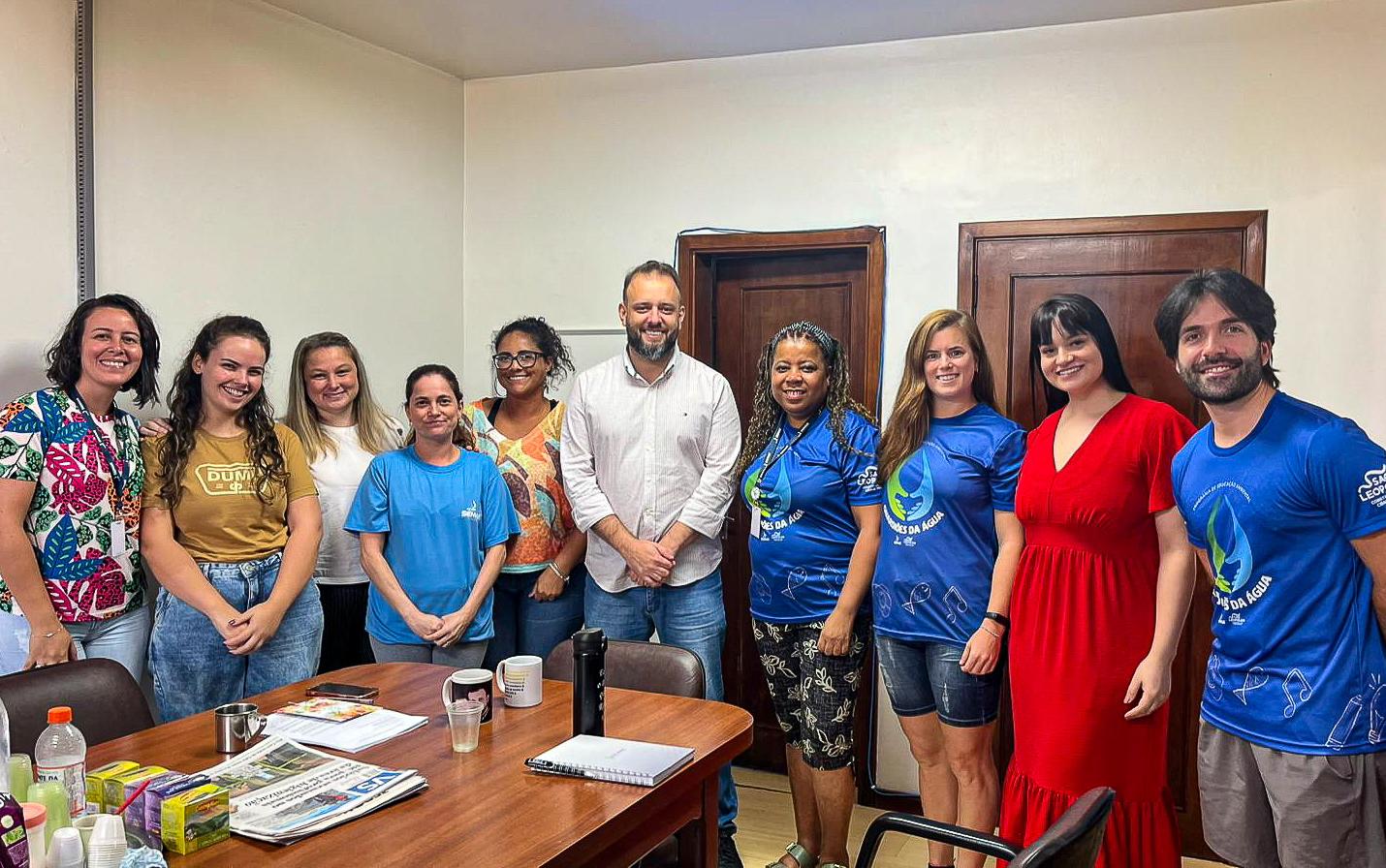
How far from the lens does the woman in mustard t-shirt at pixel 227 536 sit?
279 cm

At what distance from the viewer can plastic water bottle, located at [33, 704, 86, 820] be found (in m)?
1.53

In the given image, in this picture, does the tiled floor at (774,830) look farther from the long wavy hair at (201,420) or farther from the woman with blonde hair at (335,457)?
the long wavy hair at (201,420)

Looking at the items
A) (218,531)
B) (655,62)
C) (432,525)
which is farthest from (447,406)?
(655,62)

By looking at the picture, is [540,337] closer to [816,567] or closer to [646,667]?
[816,567]

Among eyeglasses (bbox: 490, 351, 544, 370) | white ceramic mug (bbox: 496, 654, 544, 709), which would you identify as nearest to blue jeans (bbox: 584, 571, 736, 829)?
eyeglasses (bbox: 490, 351, 544, 370)

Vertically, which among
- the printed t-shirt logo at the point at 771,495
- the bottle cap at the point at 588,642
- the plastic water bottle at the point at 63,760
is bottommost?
the plastic water bottle at the point at 63,760

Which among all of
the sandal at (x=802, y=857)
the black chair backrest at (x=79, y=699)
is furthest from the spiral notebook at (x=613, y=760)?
the sandal at (x=802, y=857)

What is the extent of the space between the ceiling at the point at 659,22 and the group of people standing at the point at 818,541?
1.01 metres

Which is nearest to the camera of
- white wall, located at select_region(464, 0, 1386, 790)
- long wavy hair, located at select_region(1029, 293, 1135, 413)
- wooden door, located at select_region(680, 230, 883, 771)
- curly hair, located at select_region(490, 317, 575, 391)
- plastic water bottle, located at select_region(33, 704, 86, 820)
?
plastic water bottle, located at select_region(33, 704, 86, 820)

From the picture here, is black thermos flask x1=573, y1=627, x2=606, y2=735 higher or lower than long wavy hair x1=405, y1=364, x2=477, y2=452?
lower

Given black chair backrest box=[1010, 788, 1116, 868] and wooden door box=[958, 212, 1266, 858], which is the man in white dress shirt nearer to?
wooden door box=[958, 212, 1266, 858]

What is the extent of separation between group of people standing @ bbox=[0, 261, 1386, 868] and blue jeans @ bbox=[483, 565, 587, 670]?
0.04 feet

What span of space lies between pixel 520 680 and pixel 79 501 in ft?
4.26

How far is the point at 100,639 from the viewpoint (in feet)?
8.98
